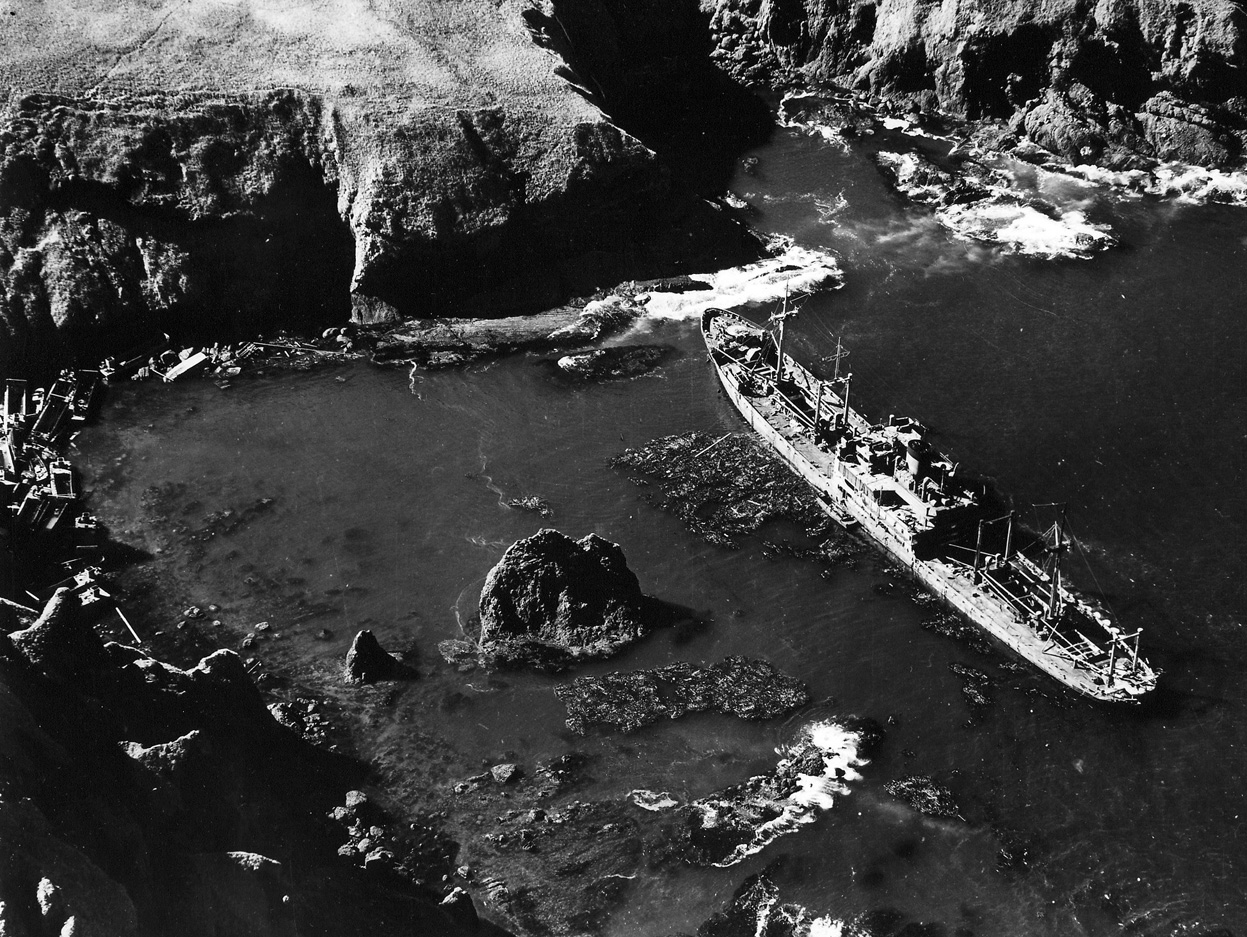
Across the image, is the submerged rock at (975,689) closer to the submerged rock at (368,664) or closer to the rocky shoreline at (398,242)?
the rocky shoreline at (398,242)

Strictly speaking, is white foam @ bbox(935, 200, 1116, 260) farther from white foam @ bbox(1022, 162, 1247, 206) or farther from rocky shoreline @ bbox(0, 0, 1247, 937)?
white foam @ bbox(1022, 162, 1247, 206)

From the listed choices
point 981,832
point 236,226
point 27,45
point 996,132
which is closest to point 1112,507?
point 981,832

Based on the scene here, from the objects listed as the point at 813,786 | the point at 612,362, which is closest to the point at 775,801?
the point at 813,786

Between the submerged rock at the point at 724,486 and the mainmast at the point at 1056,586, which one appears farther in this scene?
the submerged rock at the point at 724,486

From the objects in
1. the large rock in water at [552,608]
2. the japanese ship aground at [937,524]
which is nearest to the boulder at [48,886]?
the large rock in water at [552,608]

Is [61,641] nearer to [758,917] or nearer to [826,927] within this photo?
[758,917]

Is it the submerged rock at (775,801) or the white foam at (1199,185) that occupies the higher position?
the white foam at (1199,185)

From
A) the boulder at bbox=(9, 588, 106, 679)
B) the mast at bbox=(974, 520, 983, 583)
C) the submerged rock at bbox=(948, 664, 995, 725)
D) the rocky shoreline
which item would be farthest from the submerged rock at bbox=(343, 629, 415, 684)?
Result: the mast at bbox=(974, 520, 983, 583)
